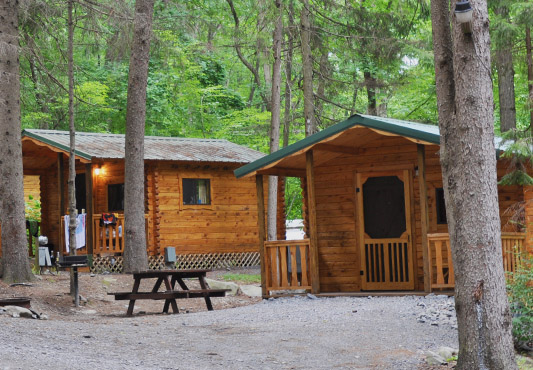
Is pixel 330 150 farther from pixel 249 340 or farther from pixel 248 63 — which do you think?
pixel 248 63

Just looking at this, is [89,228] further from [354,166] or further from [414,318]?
[414,318]

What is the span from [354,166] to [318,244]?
1.73m

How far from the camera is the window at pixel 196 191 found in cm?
2203

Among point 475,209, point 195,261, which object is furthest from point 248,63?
point 475,209

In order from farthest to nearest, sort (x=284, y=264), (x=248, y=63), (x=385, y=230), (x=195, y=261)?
1. (x=248, y=63)
2. (x=195, y=261)
3. (x=385, y=230)
4. (x=284, y=264)

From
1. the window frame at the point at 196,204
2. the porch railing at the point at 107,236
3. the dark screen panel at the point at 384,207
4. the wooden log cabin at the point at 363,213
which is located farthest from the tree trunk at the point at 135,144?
the dark screen panel at the point at 384,207

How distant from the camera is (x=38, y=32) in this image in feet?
57.5

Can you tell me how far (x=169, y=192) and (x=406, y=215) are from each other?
9.13 m

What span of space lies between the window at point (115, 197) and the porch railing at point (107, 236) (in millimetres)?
1661

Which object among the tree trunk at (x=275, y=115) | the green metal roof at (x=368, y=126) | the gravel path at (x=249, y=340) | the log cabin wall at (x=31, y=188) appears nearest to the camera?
the gravel path at (x=249, y=340)

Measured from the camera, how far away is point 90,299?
15.4m

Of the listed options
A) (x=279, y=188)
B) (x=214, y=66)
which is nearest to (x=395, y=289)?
(x=279, y=188)

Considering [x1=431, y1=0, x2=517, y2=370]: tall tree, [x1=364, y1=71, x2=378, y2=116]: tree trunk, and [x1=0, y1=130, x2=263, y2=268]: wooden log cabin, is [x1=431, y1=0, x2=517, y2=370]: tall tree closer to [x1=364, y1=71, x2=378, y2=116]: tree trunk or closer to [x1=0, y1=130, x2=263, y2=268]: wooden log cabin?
[x1=0, y1=130, x2=263, y2=268]: wooden log cabin

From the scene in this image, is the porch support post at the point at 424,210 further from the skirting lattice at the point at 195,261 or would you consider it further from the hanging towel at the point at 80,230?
the hanging towel at the point at 80,230
